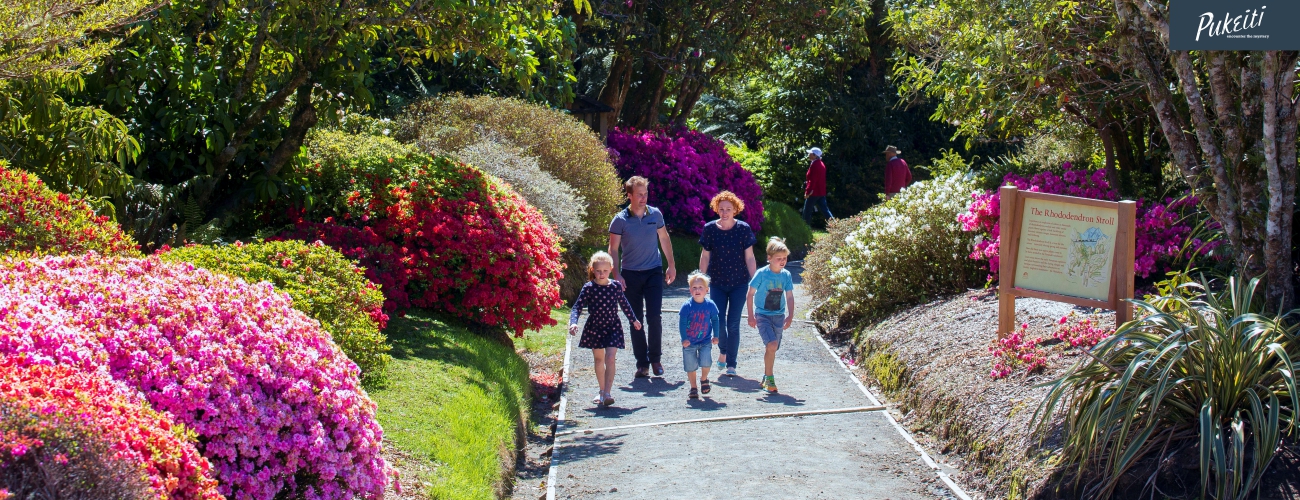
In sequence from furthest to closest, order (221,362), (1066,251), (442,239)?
(442,239), (1066,251), (221,362)

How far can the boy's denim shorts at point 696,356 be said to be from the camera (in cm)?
839

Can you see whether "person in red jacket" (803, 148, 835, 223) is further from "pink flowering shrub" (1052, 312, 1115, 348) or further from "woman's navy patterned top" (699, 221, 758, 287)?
"pink flowering shrub" (1052, 312, 1115, 348)

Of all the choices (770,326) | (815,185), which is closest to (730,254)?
(770,326)

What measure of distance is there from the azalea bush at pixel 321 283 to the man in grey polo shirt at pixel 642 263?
94.0 inches

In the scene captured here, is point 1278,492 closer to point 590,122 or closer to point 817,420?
point 817,420

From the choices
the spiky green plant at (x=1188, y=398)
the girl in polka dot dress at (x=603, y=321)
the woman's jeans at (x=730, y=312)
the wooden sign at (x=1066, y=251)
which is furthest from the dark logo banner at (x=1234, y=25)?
the girl in polka dot dress at (x=603, y=321)

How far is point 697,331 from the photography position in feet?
27.5

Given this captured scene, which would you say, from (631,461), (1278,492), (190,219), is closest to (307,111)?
(190,219)

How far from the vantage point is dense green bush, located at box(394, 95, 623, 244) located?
47.0 ft

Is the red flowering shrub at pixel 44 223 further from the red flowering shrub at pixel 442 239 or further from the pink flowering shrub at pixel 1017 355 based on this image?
the pink flowering shrub at pixel 1017 355

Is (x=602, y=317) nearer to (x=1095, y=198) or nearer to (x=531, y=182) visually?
(x=1095, y=198)

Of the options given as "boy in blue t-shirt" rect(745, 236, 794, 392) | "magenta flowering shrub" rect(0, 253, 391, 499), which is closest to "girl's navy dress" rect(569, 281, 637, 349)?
"boy in blue t-shirt" rect(745, 236, 794, 392)

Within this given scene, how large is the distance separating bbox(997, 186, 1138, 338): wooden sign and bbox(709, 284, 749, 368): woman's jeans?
2131 millimetres

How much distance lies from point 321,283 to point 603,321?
2151 millimetres
